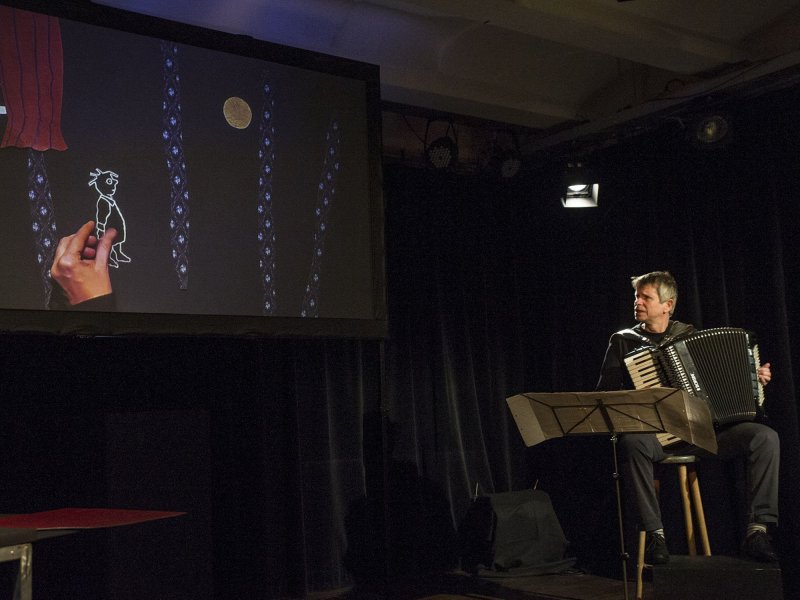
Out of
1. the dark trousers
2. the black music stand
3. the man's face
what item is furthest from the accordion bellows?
the black music stand

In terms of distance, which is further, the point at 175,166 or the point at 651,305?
the point at 651,305

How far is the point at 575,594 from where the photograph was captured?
15.1 ft

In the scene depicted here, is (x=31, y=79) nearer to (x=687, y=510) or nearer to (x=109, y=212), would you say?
(x=109, y=212)

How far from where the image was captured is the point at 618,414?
365 centimetres

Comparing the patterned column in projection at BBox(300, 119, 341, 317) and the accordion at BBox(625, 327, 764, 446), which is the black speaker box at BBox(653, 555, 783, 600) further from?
the patterned column in projection at BBox(300, 119, 341, 317)

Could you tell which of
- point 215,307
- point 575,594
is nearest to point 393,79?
point 215,307

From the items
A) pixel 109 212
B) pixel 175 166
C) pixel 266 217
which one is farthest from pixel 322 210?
pixel 109 212

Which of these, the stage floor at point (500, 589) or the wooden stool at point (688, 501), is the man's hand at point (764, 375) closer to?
the wooden stool at point (688, 501)

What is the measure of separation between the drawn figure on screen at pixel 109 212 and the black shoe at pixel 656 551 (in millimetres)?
2599

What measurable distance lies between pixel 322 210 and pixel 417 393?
173cm

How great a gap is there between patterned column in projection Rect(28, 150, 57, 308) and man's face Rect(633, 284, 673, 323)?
9.24 ft

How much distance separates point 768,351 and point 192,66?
329cm

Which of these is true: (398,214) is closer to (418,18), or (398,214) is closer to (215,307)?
(418,18)

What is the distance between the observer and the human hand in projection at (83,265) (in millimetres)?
3473
